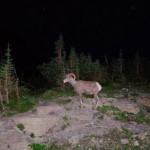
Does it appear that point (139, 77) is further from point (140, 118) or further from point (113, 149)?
point (113, 149)

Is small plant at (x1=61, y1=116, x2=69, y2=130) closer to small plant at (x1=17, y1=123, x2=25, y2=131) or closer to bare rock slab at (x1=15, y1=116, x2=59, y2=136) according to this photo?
bare rock slab at (x1=15, y1=116, x2=59, y2=136)

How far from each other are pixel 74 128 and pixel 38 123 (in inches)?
93.2

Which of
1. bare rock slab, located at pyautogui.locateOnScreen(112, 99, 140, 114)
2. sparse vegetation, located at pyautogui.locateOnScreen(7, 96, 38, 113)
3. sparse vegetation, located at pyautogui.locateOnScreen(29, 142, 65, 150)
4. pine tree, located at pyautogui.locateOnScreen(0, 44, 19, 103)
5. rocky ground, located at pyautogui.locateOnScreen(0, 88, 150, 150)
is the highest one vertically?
pine tree, located at pyautogui.locateOnScreen(0, 44, 19, 103)

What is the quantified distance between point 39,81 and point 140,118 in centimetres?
2427

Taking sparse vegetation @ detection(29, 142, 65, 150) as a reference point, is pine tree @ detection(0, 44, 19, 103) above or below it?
above

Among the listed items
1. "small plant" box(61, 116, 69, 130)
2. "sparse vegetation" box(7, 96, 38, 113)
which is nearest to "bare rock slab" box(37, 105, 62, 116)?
"sparse vegetation" box(7, 96, 38, 113)

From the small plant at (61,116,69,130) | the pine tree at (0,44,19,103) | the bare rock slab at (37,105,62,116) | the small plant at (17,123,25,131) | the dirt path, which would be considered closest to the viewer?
the dirt path

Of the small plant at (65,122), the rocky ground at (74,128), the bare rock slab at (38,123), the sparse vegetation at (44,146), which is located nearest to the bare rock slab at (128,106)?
the rocky ground at (74,128)

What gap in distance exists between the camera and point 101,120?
989 inches

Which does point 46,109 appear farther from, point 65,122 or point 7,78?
point 7,78

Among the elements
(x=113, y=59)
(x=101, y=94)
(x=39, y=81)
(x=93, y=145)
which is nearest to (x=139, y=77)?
(x=113, y=59)

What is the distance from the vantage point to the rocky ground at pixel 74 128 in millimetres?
22359

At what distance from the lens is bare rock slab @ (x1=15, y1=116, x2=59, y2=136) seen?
24.1 metres

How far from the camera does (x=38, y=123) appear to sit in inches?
966
